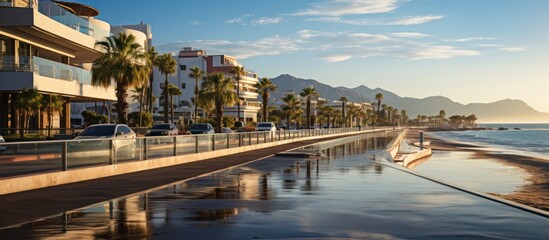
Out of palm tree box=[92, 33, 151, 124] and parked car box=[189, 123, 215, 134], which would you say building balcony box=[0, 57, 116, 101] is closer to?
palm tree box=[92, 33, 151, 124]

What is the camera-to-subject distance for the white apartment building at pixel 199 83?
484ft

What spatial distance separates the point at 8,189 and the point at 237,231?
27.8ft

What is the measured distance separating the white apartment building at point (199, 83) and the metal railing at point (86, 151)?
4505 inches

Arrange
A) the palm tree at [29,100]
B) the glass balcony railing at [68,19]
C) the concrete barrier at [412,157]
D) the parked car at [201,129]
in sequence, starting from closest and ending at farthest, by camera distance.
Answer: the palm tree at [29,100] < the glass balcony railing at [68,19] < the concrete barrier at [412,157] < the parked car at [201,129]

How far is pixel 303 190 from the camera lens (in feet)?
52.9

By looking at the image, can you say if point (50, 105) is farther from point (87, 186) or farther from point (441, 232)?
point (441, 232)

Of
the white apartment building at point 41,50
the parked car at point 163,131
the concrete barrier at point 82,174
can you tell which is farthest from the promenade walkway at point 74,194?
the parked car at point 163,131

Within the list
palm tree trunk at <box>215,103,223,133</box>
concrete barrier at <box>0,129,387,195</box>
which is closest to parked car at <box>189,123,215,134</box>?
palm tree trunk at <box>215,103,223,133</box>

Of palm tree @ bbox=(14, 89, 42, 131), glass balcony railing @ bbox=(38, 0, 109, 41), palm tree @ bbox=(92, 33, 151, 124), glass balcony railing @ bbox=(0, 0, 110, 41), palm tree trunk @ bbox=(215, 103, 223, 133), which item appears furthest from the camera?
palm tree trunk @ bbox=(215, 103, 223, 133)

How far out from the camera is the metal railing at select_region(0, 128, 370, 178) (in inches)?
620

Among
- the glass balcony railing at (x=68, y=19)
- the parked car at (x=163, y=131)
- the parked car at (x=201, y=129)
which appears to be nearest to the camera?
the glass balcony railing at (x=68, y=19)

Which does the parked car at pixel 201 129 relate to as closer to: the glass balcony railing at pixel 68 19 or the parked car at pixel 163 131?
the parked car at pixel 163 131

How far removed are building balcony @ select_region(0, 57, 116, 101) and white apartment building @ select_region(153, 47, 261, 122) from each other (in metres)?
93.5

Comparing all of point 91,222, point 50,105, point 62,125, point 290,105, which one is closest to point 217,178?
point 91,222
